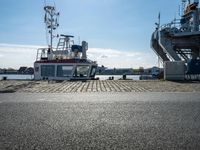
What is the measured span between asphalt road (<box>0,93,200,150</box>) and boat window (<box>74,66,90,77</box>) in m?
20.5

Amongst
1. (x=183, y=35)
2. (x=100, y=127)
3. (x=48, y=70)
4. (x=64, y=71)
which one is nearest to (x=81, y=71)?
(x=64, y=71)

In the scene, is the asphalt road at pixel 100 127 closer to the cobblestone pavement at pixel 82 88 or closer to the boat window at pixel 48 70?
the cobblestone pavement at pixel 82 88

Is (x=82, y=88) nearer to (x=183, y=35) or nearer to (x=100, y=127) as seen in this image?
(x=100, y=127)

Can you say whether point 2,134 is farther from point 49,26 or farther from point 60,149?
point 49,26

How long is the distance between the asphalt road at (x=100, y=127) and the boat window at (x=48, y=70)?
837 inches

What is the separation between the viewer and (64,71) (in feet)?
95.2

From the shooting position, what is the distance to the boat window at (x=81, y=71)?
95.4ft

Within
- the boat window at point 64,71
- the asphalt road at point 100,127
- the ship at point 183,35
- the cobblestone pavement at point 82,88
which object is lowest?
the asphalt road at point 100,127

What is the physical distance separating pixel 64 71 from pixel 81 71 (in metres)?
1.79

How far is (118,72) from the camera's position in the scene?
9575 cm

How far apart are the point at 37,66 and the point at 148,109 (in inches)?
946

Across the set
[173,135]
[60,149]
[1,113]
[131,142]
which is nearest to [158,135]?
[173,135]

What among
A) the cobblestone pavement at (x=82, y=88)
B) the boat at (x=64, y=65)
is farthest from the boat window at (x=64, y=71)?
the cobblestone pavement at (x=82, y=88)

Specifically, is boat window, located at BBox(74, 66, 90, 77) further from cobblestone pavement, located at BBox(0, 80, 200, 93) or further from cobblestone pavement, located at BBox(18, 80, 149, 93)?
cobblestone pavement, located at BBox(18, 80, 149, 93)
